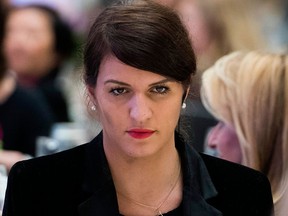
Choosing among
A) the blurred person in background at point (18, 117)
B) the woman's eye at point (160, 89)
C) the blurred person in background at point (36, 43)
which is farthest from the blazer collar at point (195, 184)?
the blurred person in background at point (36, 43)

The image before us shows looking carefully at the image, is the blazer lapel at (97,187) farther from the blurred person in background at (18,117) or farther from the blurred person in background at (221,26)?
the blurred person in background at (221,26)

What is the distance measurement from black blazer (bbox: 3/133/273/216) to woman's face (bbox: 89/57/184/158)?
163mm

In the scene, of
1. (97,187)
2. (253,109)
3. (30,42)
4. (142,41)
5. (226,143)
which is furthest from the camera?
(30,42)

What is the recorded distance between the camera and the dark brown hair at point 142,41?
243 cm

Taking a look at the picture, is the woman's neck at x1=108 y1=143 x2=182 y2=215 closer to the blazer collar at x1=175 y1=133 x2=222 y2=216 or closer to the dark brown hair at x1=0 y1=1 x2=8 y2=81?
the blazer collar at x1=175 y1=133 x2=222 y2=216

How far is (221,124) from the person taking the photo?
3.44m

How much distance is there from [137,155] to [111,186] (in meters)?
0.18

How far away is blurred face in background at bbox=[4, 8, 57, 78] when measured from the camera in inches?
236

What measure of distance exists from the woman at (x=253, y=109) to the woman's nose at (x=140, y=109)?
0.84m

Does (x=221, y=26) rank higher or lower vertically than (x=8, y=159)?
higher

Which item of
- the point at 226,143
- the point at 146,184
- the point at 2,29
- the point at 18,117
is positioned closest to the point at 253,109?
the point at 226,143

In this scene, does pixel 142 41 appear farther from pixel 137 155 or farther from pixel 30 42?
pixel 30 42

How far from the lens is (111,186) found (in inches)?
103

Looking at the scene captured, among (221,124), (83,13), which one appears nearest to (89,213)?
(221,124)
